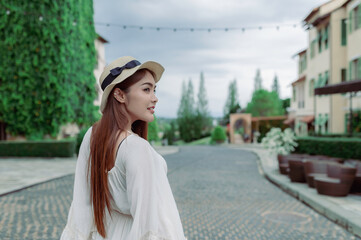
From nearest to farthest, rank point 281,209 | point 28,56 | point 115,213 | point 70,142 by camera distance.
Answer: point 115,213 < point 281,209 < point 70,142 < point 28,56

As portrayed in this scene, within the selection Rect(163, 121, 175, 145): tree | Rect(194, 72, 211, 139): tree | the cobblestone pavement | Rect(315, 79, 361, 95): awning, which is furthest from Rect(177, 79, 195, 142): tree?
the cobblestone pavement

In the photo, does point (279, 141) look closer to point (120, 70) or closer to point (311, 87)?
point (120, 70)

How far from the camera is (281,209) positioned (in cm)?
712

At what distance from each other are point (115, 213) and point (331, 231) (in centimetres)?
501

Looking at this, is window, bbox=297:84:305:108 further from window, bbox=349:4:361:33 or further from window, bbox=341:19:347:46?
window, bbox=349:4:361:33

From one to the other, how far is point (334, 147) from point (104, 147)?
45.2 ft

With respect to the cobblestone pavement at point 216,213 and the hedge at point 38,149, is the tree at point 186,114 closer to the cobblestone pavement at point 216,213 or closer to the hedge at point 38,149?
the hedge at point 38,149

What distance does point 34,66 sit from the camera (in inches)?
789

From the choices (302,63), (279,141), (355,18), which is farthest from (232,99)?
(279,141)

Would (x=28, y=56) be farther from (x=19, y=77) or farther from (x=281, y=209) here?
(x=281, y=209)

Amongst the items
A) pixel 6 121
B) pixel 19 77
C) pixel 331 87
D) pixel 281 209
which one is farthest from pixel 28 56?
pixel 281 209

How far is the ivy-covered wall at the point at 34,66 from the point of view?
19.8 metres

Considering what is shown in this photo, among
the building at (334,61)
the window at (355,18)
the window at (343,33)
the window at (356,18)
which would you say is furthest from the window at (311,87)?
the window at (356,18)

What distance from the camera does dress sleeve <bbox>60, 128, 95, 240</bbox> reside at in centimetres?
169
